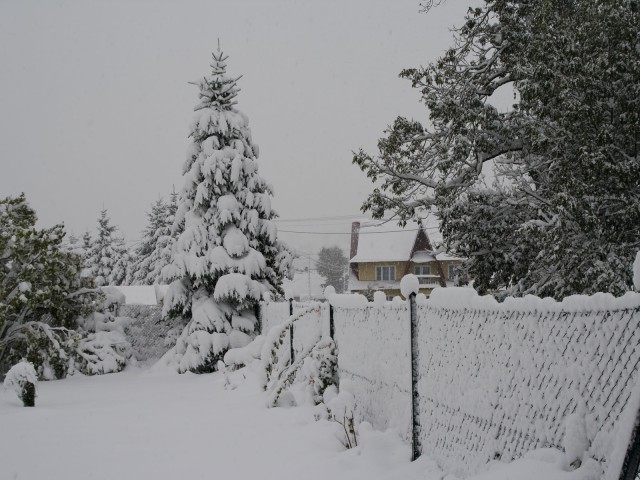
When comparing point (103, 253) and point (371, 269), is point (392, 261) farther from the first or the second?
point (103, 253)

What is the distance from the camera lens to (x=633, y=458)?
7.16 feet

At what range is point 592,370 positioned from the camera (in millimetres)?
2988

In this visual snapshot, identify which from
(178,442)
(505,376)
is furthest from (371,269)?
(505,376)

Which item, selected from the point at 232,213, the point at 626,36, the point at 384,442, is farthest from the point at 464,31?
the point at 384,442

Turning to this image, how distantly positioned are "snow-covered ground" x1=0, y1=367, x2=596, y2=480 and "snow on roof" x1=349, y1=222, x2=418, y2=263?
3671cm

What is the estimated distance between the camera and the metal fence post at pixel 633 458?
7.13ft

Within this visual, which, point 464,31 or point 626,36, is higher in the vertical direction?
point 464,31

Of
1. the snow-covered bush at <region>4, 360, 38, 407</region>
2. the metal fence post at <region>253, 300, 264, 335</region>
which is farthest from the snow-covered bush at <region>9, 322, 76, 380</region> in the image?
the metal fence post at <region>253, 300, 264, 335</region>

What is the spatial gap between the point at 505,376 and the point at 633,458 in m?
1.62

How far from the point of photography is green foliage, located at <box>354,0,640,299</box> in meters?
10.3

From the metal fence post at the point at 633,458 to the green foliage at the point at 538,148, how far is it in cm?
866

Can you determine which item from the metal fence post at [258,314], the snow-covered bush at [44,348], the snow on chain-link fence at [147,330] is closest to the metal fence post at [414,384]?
the metal fence post at [258,314]

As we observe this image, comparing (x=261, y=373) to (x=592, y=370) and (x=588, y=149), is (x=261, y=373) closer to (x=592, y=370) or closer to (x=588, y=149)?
(x=588, y=149)

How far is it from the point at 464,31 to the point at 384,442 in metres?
13.2
